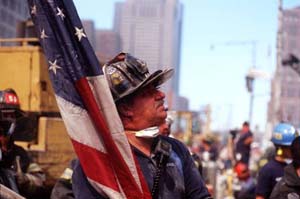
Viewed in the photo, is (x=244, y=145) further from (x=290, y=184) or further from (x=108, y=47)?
(x=108, y=47)

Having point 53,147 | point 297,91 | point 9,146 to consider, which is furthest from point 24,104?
point 297,91

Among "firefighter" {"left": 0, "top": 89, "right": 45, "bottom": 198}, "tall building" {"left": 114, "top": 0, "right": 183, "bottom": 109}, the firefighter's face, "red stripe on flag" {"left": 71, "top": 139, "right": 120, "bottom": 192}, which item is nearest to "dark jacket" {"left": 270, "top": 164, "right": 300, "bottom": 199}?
"tall building" {"left": 114, "top": 0, "right": 183, "bottom": 109}

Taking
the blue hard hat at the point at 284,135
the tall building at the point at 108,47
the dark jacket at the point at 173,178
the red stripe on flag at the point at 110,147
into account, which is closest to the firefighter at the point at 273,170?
the blue hard hat at the point at 284,135

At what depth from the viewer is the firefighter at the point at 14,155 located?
439 centimetres

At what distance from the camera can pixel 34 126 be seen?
664 centimetres

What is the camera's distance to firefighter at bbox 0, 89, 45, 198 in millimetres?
4387

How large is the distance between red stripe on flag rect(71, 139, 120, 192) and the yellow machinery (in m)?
4.10

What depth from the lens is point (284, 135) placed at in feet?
20.1

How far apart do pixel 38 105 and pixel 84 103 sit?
449 centimetres

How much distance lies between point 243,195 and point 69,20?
5.99m

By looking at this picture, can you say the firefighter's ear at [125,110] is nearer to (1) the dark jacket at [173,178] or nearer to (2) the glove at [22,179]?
(1) the dark jacket at [173,178]

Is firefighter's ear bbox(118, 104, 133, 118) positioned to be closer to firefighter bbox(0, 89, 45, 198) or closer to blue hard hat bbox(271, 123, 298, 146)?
firefighter bbox(0, 89, 45, 198)

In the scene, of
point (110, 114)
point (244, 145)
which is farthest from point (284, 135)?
point (244, 145)

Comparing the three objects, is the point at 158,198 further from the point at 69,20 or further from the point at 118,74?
the point at 69,20
